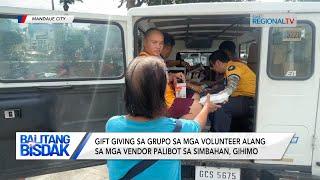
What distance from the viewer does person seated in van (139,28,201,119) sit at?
3376mm

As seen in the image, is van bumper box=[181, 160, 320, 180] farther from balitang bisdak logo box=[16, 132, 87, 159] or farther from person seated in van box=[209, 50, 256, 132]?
balitang bisdak logo box=[16, 132, 87, 159]

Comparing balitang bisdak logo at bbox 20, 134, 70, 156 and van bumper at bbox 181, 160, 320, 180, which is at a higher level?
balitang bisdak logo at bbox 20, 134, 70, 156

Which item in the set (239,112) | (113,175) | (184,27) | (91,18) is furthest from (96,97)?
(184,27)

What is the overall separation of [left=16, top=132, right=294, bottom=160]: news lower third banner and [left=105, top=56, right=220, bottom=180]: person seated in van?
Result: 2.8 inches

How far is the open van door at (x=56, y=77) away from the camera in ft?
10.7

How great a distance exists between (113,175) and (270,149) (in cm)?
170

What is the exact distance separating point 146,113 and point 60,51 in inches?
81.0

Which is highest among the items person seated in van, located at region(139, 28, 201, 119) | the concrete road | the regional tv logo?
the regional tv logo

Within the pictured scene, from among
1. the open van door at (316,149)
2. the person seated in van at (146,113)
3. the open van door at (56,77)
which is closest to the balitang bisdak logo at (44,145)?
the open van door at (56,77)

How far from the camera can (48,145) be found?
3.00 metres

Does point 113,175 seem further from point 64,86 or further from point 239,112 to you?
point 239,112

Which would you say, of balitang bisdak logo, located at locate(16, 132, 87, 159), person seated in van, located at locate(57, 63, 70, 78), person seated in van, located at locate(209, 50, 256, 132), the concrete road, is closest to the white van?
person seated in van, located at locate(57, 63, 70, 78)

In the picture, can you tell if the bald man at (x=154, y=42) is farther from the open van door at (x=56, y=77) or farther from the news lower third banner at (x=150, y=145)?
the news lower third banner at (x=150, y=145)

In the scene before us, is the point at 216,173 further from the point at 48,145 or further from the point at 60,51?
the point at 60,51
